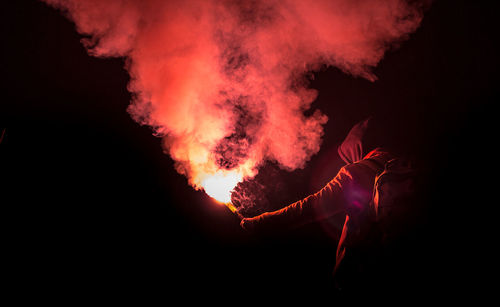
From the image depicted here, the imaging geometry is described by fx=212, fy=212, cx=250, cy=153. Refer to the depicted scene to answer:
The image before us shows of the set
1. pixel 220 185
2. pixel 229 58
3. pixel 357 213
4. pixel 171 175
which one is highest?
pixel 229 58

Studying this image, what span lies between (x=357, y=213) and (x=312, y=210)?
308mm

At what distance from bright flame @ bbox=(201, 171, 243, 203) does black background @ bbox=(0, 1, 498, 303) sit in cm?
61

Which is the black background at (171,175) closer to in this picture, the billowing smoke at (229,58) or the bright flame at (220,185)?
the billowing smoke at (229,58)

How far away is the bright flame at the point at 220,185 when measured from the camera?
195 centimetres

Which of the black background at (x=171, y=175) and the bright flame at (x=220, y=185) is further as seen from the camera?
the bright flame at (x=220, y=185)

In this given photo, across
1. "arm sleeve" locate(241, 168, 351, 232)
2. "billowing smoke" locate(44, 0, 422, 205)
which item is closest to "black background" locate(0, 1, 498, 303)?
"billowing smoke" locate(44, 0, 422, 205)

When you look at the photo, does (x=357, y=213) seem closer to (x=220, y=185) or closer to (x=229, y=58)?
(x=220, y=185)

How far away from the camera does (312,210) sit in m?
1.59

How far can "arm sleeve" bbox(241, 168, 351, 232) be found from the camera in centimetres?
153

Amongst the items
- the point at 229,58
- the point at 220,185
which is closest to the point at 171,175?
the point at 220,185

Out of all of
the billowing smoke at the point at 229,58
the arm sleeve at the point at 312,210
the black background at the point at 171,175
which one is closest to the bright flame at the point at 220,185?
the billowing smoke at the point at 229,58

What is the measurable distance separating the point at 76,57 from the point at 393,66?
306 cm

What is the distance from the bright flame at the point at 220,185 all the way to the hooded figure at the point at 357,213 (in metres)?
0.44

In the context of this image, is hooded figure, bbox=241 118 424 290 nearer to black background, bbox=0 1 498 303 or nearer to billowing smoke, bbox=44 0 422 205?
Answer: black background, bbox=0 1 498 303
